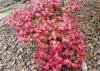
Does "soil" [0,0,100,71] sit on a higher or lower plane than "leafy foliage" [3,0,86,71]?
lower

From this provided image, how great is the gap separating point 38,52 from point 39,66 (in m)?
0.51

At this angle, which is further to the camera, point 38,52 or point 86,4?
point 86,4

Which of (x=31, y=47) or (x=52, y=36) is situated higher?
(x=52, y=36)

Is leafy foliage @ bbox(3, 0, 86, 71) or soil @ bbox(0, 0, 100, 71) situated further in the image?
soil @ bbox(0, 0, 100, 71)

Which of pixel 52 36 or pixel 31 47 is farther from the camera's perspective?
pixel 31 47

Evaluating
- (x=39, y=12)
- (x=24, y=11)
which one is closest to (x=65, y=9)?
(x=39, y=12)

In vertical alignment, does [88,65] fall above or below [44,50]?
below

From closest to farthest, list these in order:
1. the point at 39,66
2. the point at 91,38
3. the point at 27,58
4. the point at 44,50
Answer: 1. the point at 44,50
2. the point at 39,66
3. the point at 27,58
4. the point at 91,38

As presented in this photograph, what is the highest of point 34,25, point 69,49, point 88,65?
point 34,25

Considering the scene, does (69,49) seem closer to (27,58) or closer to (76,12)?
(27,58)

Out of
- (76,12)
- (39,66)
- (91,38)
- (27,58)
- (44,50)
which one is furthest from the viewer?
(76,12)

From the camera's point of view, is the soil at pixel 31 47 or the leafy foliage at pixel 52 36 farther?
the soil at pixel 31 47

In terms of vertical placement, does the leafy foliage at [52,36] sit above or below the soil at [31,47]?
above

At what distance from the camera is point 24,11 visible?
17.9ft
